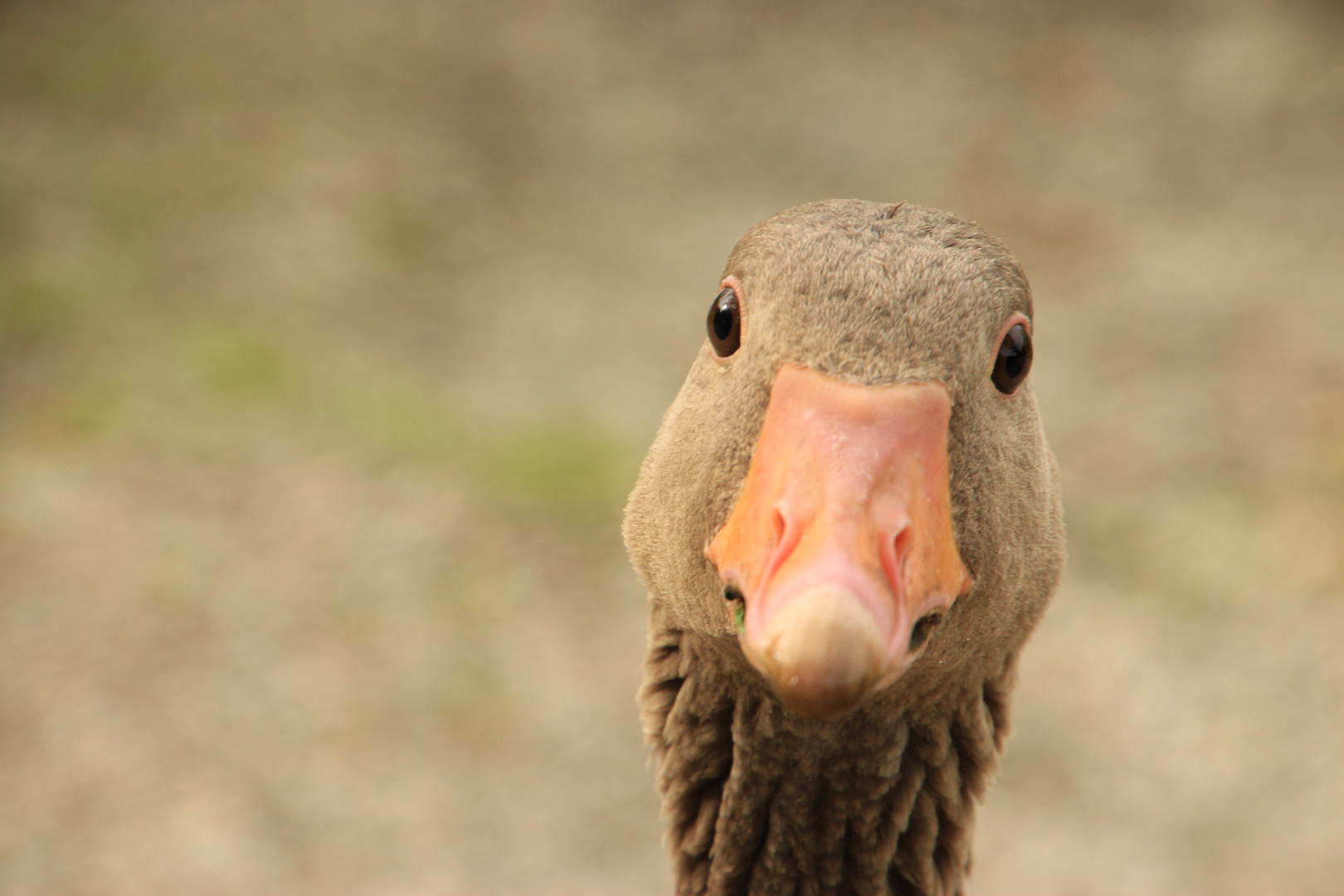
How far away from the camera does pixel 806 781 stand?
266cm

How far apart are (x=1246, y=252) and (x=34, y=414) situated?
29.3 feet

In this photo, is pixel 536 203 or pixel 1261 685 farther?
pixel 536 203

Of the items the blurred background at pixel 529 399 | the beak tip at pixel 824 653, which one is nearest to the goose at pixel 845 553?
the beak tip at pixel 824 653

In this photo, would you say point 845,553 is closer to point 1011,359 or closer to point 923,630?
point 923,630

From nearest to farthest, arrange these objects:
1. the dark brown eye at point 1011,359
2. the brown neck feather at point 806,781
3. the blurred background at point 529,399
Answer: the dark brown eye at point 1011,359 < the brown neck feather at point 806,781 < the blurred background at point 529,399

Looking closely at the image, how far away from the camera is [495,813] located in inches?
233

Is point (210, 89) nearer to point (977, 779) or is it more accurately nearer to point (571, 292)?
point (571, 292)

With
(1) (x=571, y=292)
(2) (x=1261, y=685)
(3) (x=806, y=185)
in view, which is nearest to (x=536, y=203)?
(1) (x=571, y=292)

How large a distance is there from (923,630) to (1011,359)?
720 millimetres

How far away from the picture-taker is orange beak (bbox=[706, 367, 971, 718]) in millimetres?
1715

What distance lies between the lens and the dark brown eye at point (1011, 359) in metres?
2.41

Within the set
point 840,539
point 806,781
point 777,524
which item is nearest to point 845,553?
point 840,539

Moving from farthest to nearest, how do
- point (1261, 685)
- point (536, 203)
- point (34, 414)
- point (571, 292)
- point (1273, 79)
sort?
point (1273, 79) → point (536, 203) → point (571, 292) → point (34, 414) → point (1261, 685)

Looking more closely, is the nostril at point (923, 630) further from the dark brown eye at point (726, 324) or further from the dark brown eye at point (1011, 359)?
the dark brown eye at point (726, 324)
